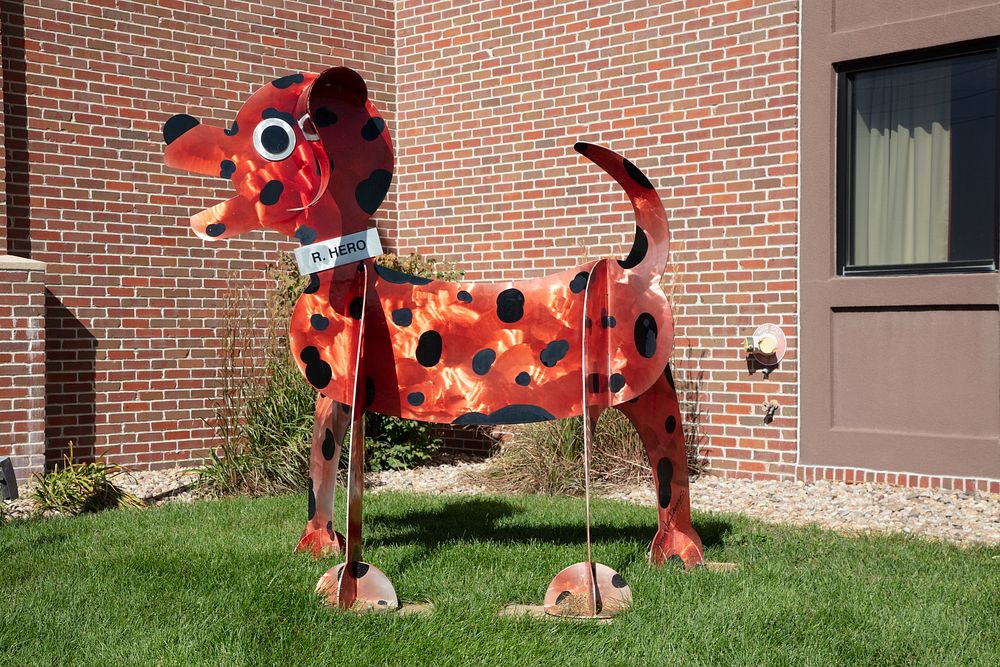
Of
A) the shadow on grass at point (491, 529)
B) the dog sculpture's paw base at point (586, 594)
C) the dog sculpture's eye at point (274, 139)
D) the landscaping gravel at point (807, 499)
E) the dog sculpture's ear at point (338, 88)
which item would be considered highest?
the dog sculpture's ear at point (338, 88)

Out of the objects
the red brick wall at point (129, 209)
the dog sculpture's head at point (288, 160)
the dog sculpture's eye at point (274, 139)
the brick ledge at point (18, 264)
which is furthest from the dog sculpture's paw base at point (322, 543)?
the red brick wall at point (129, 209)

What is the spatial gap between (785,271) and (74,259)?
5379 mm

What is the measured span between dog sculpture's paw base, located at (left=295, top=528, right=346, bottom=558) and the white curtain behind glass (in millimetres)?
4521

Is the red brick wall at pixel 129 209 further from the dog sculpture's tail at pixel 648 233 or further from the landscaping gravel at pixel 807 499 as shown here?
the dog sculpture's tail at pixel 648 233

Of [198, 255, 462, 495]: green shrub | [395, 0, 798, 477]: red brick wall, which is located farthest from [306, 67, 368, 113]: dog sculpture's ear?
[395, 0, 798, 477]: red brick wall

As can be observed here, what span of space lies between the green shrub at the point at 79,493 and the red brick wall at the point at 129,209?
1.30m

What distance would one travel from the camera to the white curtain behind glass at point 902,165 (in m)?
6.90

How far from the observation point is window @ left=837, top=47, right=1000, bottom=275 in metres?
6.72

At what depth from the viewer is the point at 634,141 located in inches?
313

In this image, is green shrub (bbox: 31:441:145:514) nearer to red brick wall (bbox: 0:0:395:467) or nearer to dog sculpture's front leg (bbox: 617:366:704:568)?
red brick wall (bbox: 0:0:395:467)

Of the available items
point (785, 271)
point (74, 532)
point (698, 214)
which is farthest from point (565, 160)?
point (74, 532)

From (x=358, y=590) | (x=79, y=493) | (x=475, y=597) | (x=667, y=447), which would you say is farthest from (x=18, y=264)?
(x=667, y=447)

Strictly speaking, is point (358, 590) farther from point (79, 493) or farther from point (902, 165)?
point (902, 165)

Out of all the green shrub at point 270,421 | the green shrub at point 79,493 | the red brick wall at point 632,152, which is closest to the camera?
the green shrub at point 79,493
